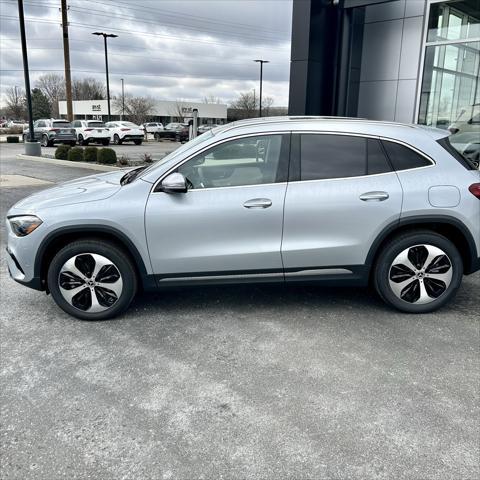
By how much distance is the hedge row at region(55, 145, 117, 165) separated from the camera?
56.0 feet

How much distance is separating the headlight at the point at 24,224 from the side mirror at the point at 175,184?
1111 millimetres

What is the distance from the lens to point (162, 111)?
73.2 metres

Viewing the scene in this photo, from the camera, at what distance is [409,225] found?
4230 millimetres

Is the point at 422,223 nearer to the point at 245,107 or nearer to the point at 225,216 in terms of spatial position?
the point at 225,216

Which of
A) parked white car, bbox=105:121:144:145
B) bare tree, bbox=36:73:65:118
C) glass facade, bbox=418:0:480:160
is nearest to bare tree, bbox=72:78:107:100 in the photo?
bare tree, bbox=36:73:65:118

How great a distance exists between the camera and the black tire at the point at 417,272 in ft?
13.8

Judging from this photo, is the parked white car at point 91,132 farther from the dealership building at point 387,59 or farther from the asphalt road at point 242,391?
the asphalt road at point 242,391

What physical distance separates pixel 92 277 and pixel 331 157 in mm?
2311

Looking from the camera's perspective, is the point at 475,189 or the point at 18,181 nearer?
the point at 475,189

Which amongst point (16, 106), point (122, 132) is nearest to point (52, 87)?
point (16, 106)

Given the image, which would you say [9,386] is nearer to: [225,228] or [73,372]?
[73,372]

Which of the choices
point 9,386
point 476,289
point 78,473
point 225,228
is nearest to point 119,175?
point 225,228

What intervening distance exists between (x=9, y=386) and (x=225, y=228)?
77.4 inches

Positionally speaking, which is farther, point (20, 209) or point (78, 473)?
point (20, 209)
